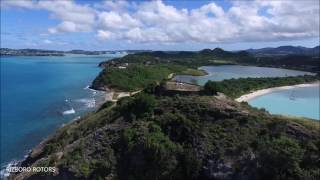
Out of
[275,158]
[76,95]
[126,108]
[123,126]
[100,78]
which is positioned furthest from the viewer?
[100,78]

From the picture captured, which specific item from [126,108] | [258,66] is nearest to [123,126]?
[126,108]

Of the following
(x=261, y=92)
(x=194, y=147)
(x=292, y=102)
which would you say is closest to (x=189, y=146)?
(x=194, y=147)

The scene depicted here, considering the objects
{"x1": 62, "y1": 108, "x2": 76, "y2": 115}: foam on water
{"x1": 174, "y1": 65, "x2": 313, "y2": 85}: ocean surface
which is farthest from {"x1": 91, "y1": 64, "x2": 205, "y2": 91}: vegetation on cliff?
{"x1": 62, "y1": 108, "x2": 76, "y2": 115}: foam on water

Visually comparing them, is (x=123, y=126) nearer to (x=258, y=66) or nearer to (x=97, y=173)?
(x=97, y=173)

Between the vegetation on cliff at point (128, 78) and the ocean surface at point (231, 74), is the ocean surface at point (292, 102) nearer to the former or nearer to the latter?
the ocean surface at point (231, 74)

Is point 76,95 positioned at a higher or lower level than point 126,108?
lower

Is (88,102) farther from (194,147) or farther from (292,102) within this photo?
(194,147)
